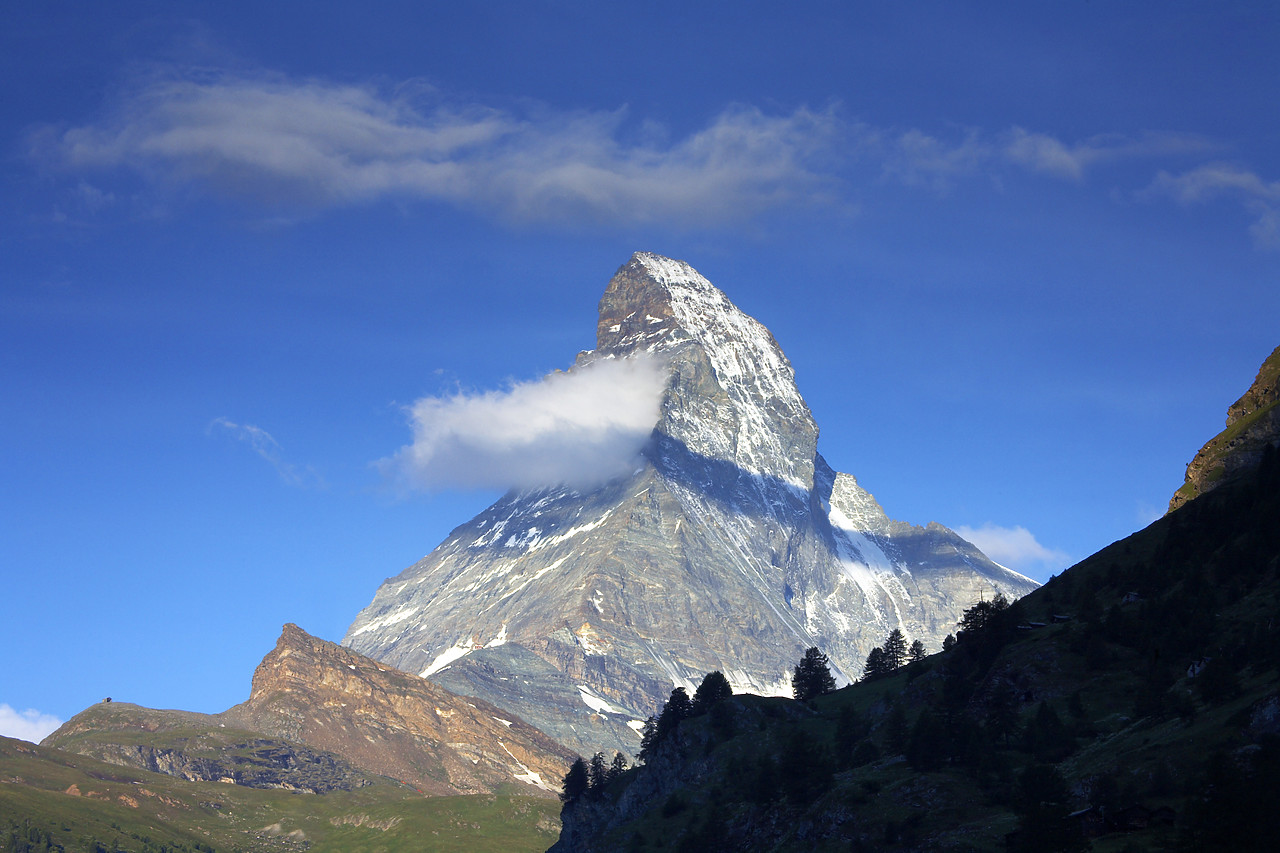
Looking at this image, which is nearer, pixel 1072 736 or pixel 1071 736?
pixel 1071 736

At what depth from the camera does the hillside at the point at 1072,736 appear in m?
98.8

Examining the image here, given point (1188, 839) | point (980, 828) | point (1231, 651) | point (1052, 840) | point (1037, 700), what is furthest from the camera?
point (1037, 700)

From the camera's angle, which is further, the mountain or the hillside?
the hillside

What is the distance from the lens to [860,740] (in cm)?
17488

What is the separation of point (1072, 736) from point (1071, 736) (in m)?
0.19

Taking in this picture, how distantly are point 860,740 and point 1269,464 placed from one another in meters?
64.7

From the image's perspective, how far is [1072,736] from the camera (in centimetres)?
13462

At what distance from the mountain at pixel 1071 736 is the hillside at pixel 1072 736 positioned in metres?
0.26

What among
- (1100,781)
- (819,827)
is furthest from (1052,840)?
(819,827)

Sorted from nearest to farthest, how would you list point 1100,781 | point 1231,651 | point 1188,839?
point 1188,839
point 1100,781
point 1231,651

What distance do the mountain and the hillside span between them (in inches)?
10.2

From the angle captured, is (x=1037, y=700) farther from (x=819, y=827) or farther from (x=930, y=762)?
(x=819, y=827)

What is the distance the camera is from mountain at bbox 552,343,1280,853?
98.7 meters

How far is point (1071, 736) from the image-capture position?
134500 millimetres
